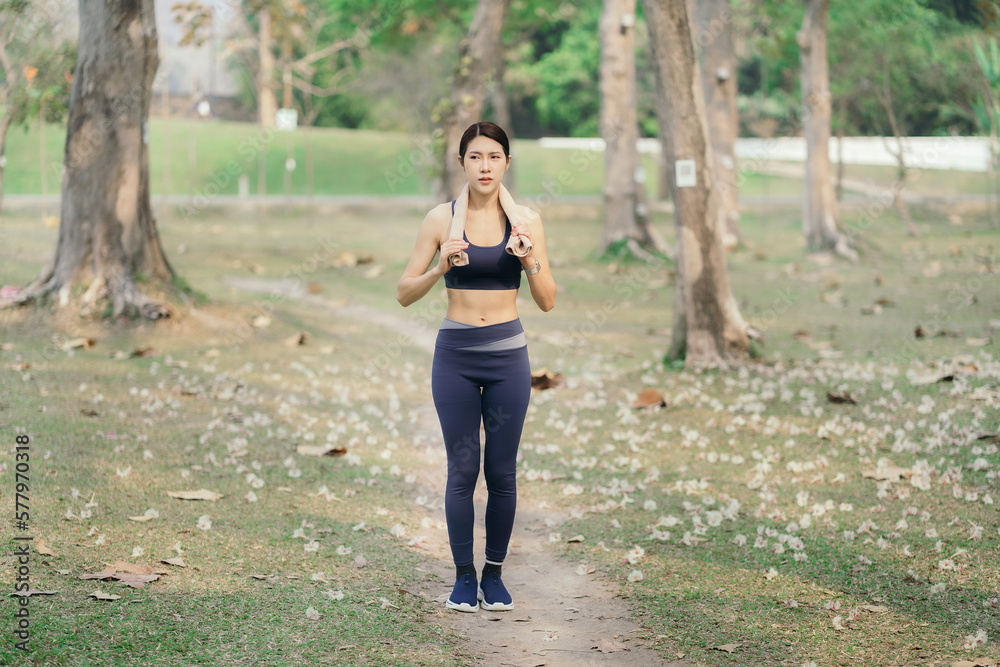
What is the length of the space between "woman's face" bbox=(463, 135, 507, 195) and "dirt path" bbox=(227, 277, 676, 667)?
6.70 feet

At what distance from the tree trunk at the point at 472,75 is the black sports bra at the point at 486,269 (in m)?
12.2

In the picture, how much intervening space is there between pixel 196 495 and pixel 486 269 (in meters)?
2.69

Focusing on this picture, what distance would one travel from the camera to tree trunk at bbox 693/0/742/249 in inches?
830

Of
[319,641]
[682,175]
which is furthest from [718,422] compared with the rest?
[319,641]

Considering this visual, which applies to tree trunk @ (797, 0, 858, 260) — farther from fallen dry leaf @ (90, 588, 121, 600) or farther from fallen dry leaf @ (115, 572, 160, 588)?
fallen dry leaf @ (90, 588, 121, 600)

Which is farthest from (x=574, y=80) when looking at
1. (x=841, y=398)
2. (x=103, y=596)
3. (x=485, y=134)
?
(x=103, y=596)

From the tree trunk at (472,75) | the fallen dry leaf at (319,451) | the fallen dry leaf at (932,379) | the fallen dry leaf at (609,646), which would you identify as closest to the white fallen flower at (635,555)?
the fallen dry leaf at (609,646)

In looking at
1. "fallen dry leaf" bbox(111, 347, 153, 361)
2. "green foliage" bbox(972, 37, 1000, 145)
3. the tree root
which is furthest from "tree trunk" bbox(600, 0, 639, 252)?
"fallen dry leaf" bbox(111, 347, 153, 361)

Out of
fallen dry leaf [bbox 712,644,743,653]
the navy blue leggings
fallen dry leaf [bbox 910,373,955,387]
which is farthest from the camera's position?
fallen dry leaf [bbox 910,373,955,387]

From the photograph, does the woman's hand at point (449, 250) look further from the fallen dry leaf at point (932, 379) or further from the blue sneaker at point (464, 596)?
the fallen dry leaf at point (932, 379)

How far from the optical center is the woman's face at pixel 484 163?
456 centimetres

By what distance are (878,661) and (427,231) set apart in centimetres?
272

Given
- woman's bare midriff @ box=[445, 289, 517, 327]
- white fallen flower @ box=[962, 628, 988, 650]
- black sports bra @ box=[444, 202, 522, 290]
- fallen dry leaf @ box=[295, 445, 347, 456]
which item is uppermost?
black sports bra @ box=[444, 202, 522, 290]

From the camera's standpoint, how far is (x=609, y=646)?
4.48 m
